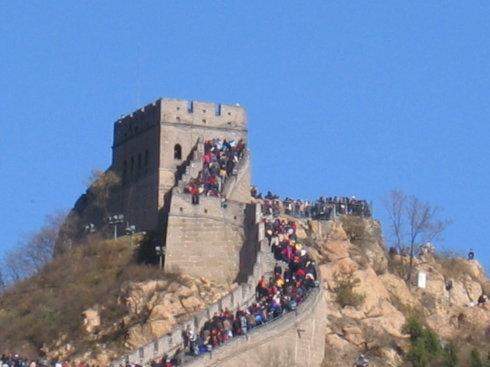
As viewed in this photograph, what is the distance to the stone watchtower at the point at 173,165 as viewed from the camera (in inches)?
4267

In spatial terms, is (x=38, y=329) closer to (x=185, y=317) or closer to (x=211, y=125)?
(x=185, y=317)

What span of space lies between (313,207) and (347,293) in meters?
6.78

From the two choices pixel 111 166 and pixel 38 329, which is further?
pixel 111 166

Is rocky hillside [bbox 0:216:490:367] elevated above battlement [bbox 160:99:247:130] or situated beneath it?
situated beneath

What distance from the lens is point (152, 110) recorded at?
114438 mm

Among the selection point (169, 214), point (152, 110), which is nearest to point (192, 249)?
point (169, 214)

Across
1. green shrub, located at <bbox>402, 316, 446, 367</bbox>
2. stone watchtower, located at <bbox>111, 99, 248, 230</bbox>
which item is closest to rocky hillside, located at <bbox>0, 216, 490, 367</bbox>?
green shrub, located at <bbox>402, 316, 446, 367</bbox>

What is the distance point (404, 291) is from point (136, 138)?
13549 mm

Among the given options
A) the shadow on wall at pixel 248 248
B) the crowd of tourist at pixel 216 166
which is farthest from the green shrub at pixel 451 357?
the crowd of tourist at pixel 216 166

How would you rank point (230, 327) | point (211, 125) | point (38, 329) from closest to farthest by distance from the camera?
1. point (230, 327)
2. point (38, 329)
3. point (211, 125)

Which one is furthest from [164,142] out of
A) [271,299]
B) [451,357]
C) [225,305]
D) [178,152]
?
[451,357]

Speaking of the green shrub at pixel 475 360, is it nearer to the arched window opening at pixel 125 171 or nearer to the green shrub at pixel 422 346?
the green shrub at pixel 422 346

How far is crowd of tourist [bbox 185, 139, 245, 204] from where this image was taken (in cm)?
10969

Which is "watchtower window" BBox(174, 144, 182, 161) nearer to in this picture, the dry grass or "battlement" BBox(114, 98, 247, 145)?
"battlement" BBox(114, 98, 247, 145)
